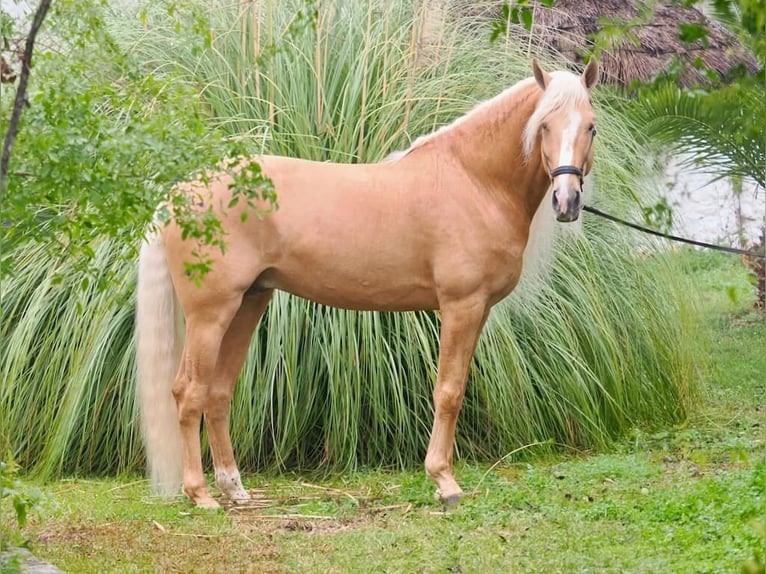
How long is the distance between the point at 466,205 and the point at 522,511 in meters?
1.35

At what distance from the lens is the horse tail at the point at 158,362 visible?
4891mm

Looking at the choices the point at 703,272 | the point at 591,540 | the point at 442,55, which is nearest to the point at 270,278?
the point at 591,540

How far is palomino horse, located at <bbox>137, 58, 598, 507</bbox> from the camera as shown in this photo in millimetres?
4789

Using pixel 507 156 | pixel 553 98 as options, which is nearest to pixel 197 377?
pixel 507 156

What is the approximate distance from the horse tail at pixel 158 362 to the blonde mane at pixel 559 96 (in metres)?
1.73

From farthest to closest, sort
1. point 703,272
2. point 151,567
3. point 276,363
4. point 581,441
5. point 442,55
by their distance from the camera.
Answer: point 703,272
point 442,55
point 581,441
point 276,363
point 151,567

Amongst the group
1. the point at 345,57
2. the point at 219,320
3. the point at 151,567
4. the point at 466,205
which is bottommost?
the point at 151,567

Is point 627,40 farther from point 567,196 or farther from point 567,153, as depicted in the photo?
point 567,196

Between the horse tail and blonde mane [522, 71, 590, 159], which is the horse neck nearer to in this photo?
blonde mane [522, 71, 590, 159]

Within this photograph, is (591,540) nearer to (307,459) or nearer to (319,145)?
(307,459)

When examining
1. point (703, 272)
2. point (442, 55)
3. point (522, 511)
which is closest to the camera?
point (522, 511)

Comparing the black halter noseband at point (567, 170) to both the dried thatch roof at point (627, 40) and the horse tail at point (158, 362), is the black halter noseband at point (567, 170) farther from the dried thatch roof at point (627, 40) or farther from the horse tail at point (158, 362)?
the dried thatch roof at point (627, 40)

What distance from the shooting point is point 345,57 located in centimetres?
641

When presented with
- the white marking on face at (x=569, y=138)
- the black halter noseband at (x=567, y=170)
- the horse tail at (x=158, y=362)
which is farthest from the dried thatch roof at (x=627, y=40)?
the horse tail at (x=158, y=362)
